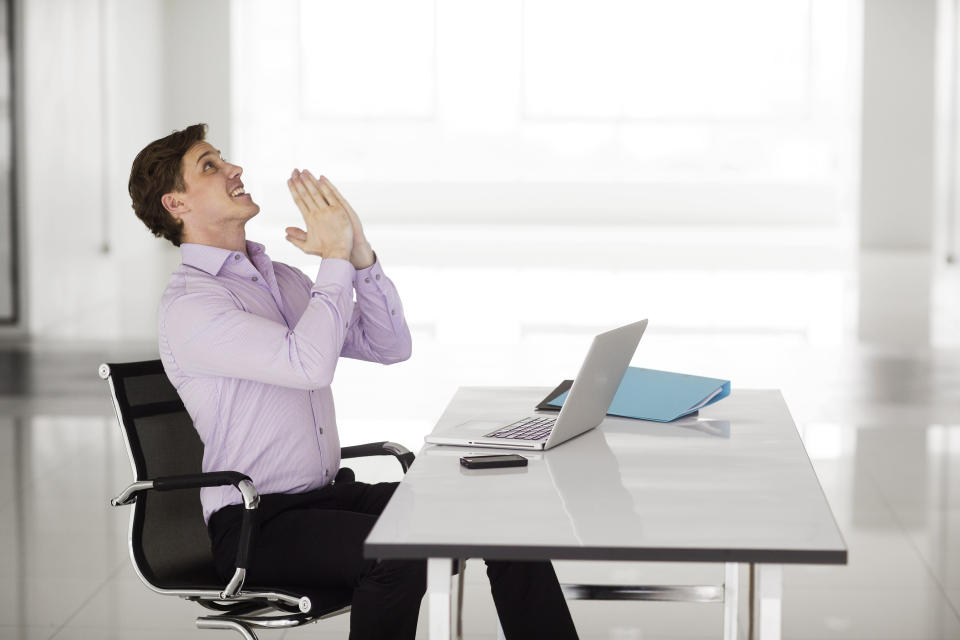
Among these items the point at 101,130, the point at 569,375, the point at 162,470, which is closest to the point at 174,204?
the point at 162,470

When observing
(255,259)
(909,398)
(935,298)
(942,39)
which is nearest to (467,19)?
(942,39)

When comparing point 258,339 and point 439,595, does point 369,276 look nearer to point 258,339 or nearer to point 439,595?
point 258,339

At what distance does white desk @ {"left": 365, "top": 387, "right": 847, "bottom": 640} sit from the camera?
170 cm

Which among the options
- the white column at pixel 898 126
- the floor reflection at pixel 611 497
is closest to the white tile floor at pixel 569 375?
the floor reflection at pixel 611 497

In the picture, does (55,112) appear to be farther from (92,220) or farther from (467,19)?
(467,19)

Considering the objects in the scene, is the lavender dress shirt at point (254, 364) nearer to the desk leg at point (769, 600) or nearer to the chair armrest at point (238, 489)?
the chair armrest at point (238, 489)

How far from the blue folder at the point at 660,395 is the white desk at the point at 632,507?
5 cm

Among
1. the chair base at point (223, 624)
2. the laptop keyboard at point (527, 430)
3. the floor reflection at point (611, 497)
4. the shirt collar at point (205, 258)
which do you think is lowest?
the floor reflection at point (611, 497)

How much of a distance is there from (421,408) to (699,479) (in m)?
3.93

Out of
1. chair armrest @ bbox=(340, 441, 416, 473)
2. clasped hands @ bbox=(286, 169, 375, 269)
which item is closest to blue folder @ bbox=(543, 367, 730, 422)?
chair armrest @ bbox=(340, 441, 416, 473)

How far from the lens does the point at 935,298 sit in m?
10.0

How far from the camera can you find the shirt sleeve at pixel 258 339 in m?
2.32

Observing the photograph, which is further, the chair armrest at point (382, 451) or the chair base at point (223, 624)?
the chair armrest at point (382, 451)

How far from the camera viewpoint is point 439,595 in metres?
1.79
